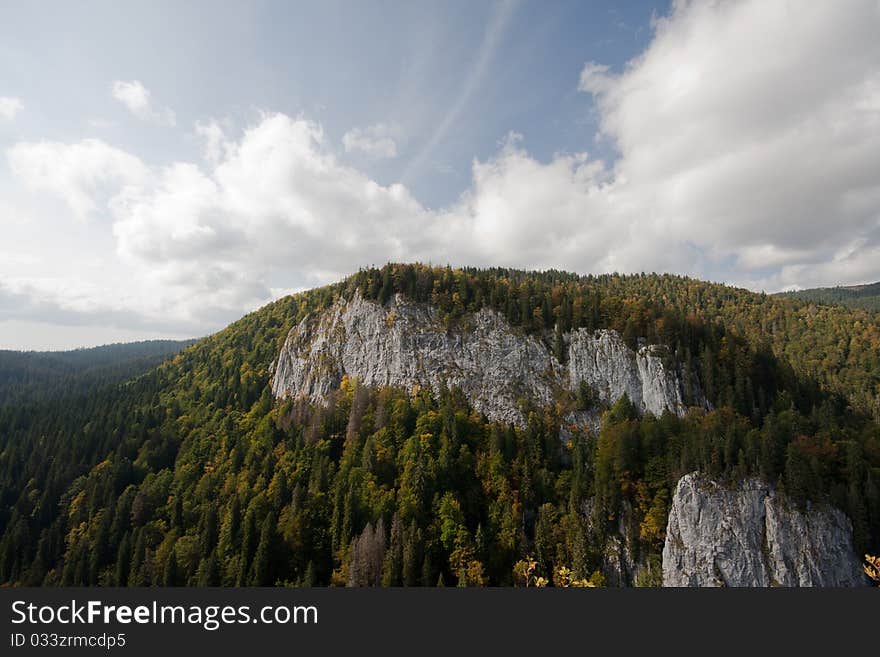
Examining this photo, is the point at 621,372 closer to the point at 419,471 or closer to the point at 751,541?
the point at 751,541

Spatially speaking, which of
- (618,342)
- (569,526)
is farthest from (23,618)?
(618,342)

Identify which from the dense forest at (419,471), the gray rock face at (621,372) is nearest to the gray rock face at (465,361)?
the gray rock face at (621,372)

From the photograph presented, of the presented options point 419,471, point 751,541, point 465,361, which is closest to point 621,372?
point 465,361

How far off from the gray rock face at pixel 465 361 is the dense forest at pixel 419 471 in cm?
313

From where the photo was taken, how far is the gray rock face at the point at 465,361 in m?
66.2

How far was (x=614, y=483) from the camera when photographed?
53500 millimetres

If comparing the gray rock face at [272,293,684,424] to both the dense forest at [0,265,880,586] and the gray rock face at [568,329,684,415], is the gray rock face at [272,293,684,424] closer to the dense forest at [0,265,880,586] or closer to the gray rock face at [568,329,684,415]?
the gray rock face at [568,329,684,415]

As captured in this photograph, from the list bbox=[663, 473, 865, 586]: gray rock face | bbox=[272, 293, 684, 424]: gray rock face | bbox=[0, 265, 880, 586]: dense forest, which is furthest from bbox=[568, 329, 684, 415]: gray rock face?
bbox=[663, 473, 865, 586]: gray rock face

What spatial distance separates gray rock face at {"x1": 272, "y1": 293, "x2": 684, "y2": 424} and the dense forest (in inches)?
123

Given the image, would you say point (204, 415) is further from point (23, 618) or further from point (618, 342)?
point (618, 342)

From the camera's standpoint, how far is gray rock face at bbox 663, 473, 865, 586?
41031 millimetres

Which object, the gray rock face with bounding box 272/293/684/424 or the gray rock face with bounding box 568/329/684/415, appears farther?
the gray rock face with bounding box 272/293/684/424

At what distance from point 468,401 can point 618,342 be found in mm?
30099

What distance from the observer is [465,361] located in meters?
75.5
